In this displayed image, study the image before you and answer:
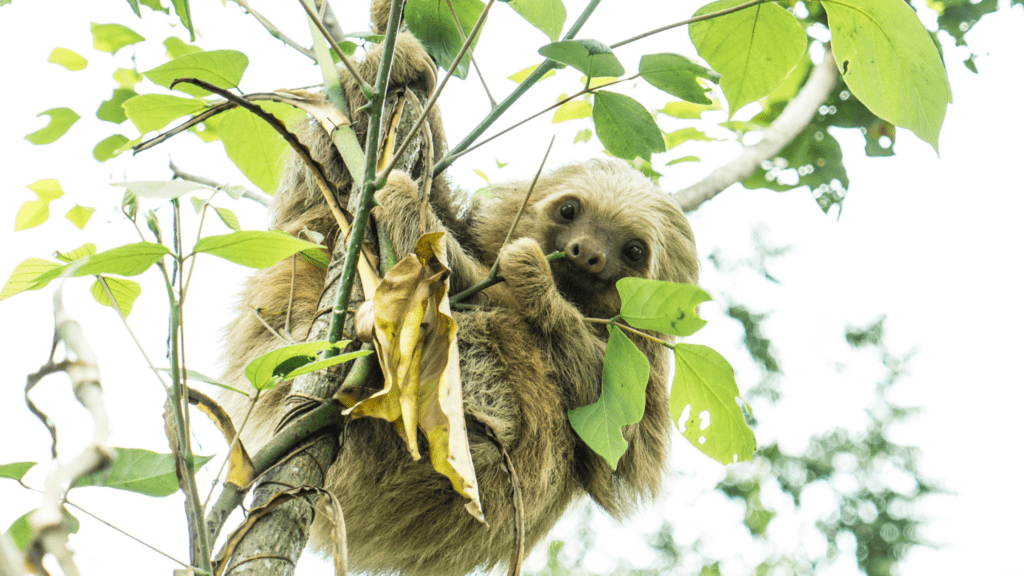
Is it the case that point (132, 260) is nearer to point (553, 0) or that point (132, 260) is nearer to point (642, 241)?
point (553, 0)

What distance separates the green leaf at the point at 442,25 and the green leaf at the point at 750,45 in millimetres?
451

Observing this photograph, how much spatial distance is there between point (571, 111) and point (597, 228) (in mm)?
397

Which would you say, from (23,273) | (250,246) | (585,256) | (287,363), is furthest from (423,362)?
(585,256)

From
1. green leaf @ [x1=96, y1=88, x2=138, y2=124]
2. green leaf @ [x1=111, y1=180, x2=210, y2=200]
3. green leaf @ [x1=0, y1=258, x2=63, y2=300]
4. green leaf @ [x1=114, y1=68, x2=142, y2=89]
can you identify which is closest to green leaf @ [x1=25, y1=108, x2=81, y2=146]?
green leaf @ [x1=96, y1=88, x2=138, y2=124]

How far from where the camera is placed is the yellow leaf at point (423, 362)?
1057 millimetres

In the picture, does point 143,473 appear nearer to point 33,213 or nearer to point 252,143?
point 252,143

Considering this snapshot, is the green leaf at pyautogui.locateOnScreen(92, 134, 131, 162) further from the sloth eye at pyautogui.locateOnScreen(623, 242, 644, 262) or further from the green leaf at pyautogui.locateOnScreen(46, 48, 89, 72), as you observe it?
the sloth eye at pyautogui.locateOnScreen(623, 242, 644, 262)

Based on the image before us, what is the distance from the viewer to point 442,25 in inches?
58.5

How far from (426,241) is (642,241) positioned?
1.46 metres

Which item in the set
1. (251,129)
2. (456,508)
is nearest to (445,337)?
(251,129)

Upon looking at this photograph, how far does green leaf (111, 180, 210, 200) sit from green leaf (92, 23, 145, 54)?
66.2 inches

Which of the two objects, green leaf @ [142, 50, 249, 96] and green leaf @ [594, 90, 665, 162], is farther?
green leaf @ [594, 90, 665, 162]

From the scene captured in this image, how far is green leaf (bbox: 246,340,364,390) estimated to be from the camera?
90cm

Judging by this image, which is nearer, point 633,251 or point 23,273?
point 23,273
